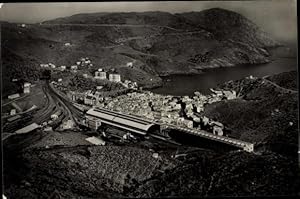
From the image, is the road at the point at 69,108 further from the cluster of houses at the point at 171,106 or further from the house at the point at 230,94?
the house at the point at 230,94

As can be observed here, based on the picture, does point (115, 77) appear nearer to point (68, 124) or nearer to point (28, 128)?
point (68, 124)

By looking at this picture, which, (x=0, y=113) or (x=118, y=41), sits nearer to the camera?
(x=0, y=113)

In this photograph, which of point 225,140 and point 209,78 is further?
point 209,78

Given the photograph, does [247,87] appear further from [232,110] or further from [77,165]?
[77,165]

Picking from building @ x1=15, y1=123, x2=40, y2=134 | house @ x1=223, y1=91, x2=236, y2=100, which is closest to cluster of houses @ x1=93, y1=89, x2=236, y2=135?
house @ x1=223, y1=91, x2=236, y2=100

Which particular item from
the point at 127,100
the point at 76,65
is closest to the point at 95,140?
the point at 127,100

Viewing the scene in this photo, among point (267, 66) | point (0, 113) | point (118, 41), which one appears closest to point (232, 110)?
point (267, 66)
